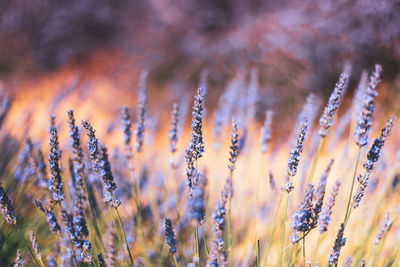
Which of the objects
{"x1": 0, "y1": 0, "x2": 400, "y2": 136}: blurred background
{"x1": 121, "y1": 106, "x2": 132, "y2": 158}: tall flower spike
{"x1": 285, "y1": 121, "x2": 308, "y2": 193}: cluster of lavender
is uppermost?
{"x1": 0, "y1": 0, "x2": 400, "y2": 136}: blurred background

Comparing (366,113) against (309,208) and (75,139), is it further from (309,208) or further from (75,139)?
(75,139)

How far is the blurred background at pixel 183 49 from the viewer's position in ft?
7.74

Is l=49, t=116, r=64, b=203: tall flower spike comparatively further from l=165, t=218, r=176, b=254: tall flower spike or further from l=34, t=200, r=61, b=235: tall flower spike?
l=165, t=218, r=176, b=254: tall flower spike

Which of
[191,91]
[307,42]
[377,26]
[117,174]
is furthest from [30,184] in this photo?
[377,26]

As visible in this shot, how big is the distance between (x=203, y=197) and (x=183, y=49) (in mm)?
2185

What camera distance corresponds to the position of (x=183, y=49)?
2658 millimetres

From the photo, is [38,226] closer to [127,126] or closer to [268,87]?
[127,126]

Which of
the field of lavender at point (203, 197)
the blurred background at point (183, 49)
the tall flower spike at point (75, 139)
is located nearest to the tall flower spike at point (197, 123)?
the field of lavender at point (203, 197)

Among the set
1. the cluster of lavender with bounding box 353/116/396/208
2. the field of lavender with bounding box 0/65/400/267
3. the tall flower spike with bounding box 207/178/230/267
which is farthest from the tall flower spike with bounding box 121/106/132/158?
the cluster of lavender with bounding box 353/116/396/208

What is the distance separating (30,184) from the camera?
156 centimetres

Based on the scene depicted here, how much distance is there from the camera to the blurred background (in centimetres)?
236

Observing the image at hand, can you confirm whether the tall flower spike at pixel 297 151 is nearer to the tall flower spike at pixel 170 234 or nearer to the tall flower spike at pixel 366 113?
the tall flower spike at pixel 366 113

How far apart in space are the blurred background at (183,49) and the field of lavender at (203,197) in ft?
1.10

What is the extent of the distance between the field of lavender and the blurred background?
1.10ft
